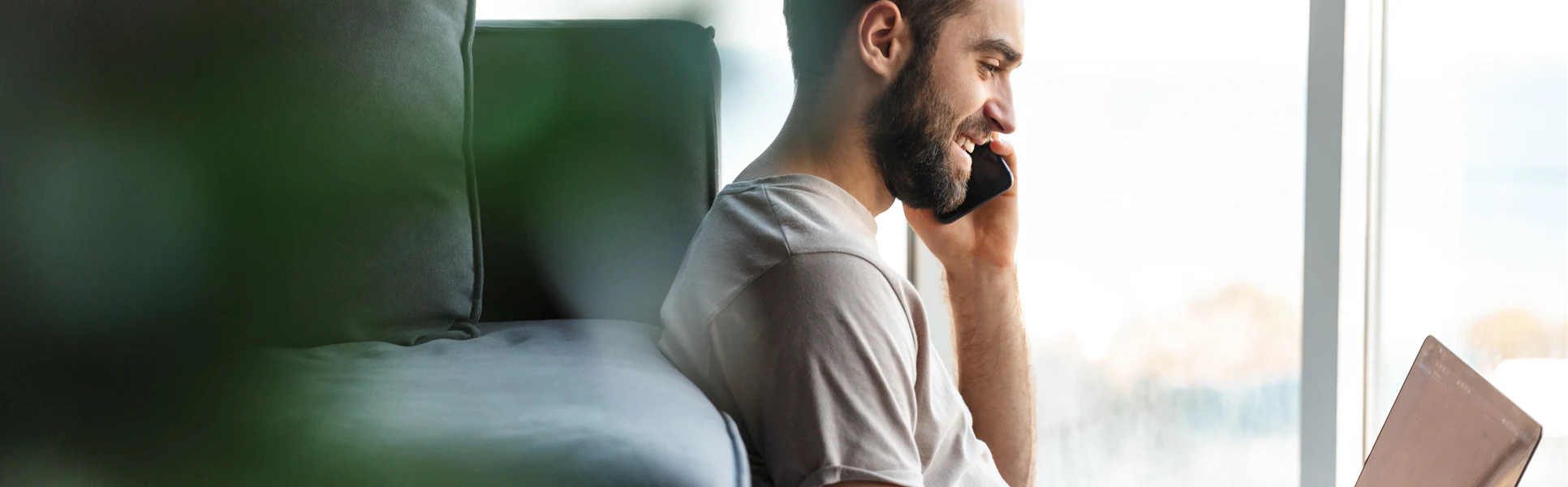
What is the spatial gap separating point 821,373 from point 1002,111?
0.44 metres

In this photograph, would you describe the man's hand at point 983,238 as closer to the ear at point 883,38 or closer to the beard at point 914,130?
the beard at point 914,130

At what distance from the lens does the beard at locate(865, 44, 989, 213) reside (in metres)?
0.88

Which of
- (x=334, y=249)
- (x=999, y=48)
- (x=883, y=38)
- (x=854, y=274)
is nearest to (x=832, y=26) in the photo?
(x=883, y=38)

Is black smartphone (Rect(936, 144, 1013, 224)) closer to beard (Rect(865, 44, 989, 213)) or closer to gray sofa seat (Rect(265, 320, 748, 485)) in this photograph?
beard (Rect(865, 44, 989, 213))

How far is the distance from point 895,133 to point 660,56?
8.2 inches

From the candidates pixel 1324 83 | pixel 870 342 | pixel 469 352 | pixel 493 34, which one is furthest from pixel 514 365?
pixel 1324 83

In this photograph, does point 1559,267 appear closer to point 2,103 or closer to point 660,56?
point 660,56

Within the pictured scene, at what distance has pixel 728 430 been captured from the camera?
0.53m

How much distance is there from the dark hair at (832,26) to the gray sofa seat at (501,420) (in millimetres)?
363

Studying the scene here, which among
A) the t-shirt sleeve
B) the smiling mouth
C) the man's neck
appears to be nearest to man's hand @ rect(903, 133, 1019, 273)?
the smiling mouth

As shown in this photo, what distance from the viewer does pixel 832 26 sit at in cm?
89

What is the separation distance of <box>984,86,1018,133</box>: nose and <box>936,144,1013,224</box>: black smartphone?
178mm

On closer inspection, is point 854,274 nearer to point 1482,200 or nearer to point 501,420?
point 501,420

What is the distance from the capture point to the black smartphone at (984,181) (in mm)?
1154
